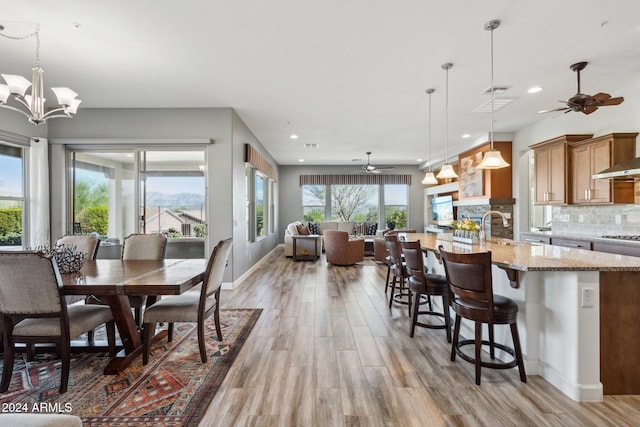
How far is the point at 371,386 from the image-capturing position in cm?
210

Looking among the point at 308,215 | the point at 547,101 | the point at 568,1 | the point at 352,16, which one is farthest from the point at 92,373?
the point at 308,215

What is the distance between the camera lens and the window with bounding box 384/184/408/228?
33.9 ft

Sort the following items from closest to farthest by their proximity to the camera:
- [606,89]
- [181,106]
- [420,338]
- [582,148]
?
[420,338], [606,89], [582,148], [181,106]

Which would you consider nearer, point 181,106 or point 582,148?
point 582,148

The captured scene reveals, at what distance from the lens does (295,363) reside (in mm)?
2422

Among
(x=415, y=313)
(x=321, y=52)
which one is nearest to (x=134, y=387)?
(x=415, y=313)

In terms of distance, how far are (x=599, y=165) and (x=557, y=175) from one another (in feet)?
2.16

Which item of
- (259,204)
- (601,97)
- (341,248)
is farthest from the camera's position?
(259,204)

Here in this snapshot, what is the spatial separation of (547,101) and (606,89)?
24.4 inches

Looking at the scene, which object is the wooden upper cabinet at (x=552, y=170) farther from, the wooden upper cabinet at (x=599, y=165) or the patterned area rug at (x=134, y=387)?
the patterned area rug at (x=134, y=387)

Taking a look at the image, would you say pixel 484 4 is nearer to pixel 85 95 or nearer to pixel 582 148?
pixel 582 148

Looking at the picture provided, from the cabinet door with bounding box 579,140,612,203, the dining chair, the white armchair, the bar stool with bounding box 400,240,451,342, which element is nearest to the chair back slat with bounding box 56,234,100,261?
the dining chair

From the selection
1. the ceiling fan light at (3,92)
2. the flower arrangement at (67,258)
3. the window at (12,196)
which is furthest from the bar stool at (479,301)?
the window at (12,196)

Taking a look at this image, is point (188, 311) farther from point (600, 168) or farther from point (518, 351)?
point (600, 168)
